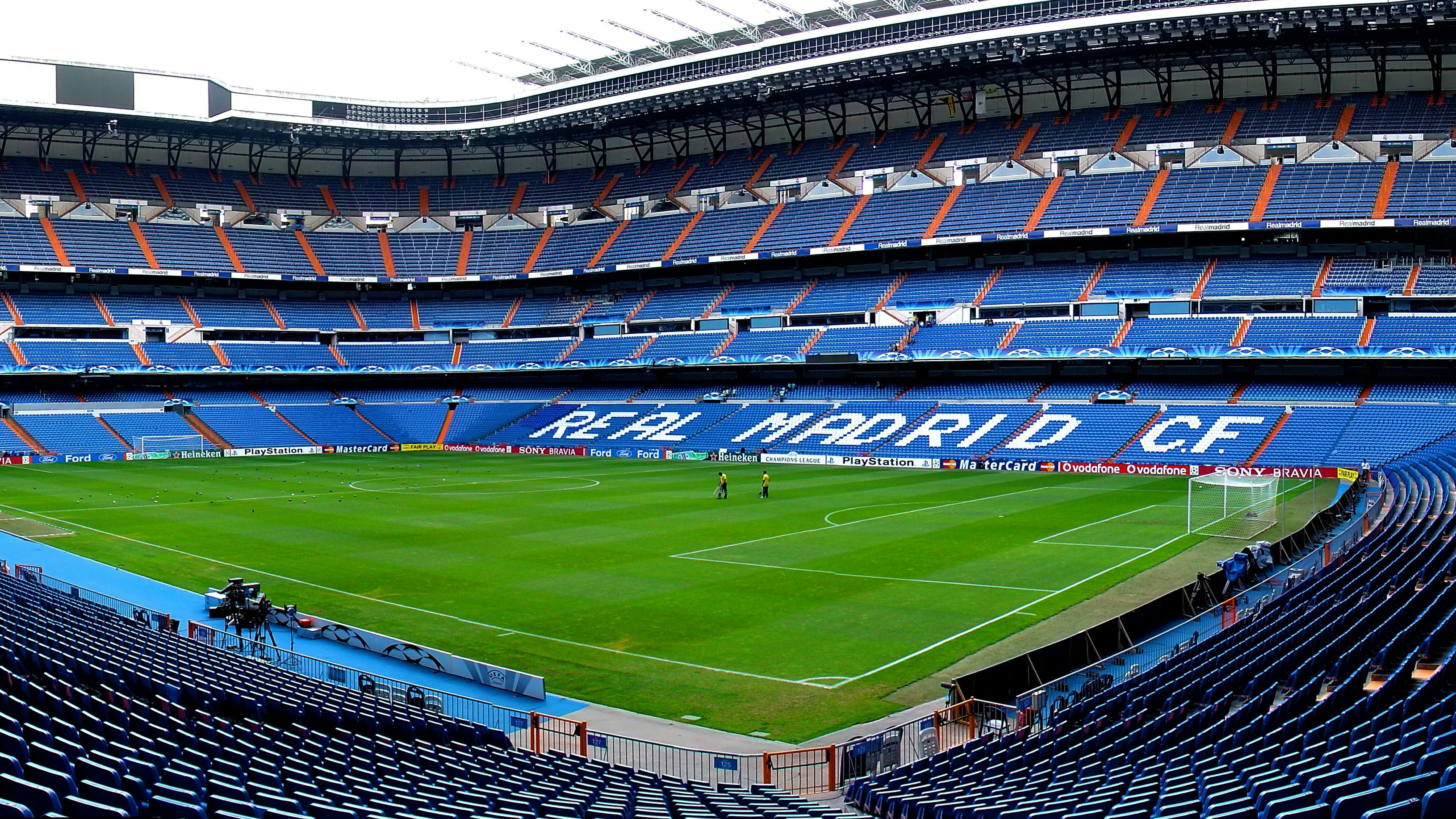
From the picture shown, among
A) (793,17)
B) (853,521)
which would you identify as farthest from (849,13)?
(853,521)

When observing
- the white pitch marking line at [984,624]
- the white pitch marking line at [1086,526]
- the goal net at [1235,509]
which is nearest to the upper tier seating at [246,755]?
the white pitch marking line at [984,624]

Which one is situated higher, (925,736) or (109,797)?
(925,736)

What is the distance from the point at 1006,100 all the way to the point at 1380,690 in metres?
77.3

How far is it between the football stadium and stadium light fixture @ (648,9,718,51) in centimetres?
36

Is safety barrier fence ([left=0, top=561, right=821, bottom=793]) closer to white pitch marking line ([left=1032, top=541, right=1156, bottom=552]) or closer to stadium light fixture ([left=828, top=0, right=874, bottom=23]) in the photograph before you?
white pitch marking line ([left=1032, top=541, right=1156, bottom=552])

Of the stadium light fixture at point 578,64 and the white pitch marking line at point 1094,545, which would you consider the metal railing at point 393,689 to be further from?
the stadium light fixture at point 578,64

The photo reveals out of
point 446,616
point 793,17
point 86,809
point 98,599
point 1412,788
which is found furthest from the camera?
point 793,17

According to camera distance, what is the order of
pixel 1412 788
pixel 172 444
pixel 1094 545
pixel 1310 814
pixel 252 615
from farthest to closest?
pixel 172 444 → pixel 1094 545 → pixel 252 615 → pixel 1412 788 → pixel 1310 814

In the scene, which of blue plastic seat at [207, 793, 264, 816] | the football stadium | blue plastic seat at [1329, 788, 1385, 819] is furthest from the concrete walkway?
blue plastic seat at [1329, 788, 1385, 819]

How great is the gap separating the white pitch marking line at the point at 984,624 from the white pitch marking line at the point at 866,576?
975mm

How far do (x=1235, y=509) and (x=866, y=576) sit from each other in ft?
54.8

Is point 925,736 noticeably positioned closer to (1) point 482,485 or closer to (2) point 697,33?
(1) point 482,485

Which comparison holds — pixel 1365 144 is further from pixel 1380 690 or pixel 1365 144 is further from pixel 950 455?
pixel 1380 690

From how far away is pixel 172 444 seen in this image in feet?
252
